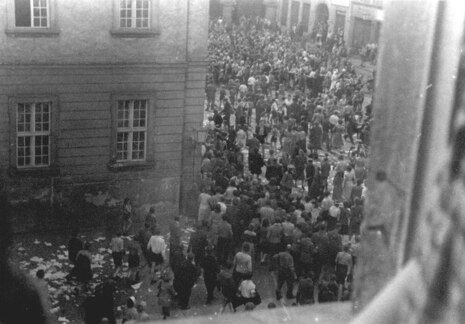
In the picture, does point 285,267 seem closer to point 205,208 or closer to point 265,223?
point 265,223

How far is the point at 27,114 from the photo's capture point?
50.3 ft

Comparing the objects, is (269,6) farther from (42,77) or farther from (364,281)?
(364,281)

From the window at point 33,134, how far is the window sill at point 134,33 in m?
2.16

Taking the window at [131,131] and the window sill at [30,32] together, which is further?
the window at [131,131]

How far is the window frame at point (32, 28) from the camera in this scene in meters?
14.3

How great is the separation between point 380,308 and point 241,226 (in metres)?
12.4

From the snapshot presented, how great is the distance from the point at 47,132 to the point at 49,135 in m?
0.10

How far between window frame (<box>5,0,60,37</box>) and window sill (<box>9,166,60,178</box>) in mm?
2934

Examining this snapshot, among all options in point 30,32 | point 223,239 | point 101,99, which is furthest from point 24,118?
point 223,239

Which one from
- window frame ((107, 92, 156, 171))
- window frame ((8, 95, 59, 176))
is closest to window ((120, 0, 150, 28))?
window frame ((107, 92, 156, 171))

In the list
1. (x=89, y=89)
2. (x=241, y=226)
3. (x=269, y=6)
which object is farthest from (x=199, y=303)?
(x=269, y=6)

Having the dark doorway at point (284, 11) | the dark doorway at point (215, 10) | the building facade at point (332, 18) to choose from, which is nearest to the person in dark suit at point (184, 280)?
the building facade at point (332, 18)

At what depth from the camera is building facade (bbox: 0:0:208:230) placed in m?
14.8

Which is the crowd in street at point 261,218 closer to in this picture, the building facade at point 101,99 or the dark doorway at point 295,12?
the building facade at point 101,99
